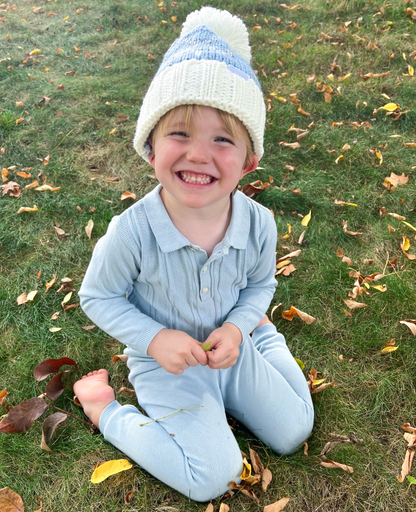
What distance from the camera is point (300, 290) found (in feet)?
8.17

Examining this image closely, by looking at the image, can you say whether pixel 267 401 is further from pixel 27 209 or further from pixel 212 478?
pixel 27 209

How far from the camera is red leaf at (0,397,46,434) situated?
174 centimetres

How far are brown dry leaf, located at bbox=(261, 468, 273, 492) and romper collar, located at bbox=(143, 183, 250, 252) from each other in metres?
0.94

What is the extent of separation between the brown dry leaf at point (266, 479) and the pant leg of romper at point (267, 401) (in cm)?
12

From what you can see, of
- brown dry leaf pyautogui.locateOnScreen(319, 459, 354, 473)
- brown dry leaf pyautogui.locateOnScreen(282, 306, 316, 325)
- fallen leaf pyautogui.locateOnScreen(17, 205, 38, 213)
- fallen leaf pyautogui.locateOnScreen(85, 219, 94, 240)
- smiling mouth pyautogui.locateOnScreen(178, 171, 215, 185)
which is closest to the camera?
smiling mouth pyautogui.locateOnScreen(178, 171, 215, 185)

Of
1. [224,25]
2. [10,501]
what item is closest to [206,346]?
[10,501]

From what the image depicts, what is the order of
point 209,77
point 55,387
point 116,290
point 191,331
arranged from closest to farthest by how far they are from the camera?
point 209,77 < point 116,290 < point 191,331 < point 55,387

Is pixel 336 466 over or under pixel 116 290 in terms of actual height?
under

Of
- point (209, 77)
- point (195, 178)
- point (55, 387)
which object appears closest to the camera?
point (209, 77)

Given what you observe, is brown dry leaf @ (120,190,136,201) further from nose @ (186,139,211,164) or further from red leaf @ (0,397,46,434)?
nose @ (186,139,211,164)

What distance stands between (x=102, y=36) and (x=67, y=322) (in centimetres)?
429

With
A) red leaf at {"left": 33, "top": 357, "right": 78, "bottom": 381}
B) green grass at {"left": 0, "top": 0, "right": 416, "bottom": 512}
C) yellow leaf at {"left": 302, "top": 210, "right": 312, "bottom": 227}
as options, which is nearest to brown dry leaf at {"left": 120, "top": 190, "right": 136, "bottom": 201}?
green grass at {"left": 0, "top": 0, "right": 416, "bottom": 512}

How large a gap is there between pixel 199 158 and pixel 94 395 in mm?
1176

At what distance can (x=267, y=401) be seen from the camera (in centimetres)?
178
